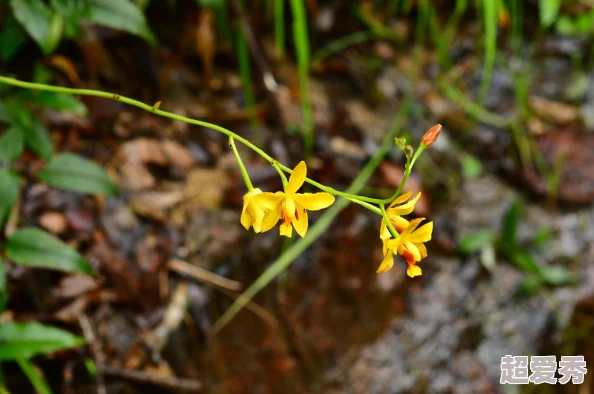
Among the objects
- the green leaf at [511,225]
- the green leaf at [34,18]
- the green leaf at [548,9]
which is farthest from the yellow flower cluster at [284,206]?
the green leaf at [548,9]

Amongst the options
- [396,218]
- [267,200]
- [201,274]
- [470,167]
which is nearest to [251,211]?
[267,200]

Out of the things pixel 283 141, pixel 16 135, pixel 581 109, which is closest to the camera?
pixel 16 135

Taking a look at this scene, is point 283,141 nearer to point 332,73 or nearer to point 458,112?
point 332,73

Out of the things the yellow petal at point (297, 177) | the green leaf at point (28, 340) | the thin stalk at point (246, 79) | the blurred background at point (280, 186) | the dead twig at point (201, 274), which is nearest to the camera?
the yellow petal at point (297, 177)

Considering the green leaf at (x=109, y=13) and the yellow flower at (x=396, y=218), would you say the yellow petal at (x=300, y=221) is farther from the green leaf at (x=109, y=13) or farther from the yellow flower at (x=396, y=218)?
the green leaf at (x=109, y=13)

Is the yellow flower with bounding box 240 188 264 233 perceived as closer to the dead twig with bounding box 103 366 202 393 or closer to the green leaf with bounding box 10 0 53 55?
the green leaf with bounding box 10 0 53 55

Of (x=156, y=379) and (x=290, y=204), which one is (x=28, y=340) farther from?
(x=290, y=204)

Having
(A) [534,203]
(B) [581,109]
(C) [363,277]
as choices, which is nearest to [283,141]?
(C) [363,277]
